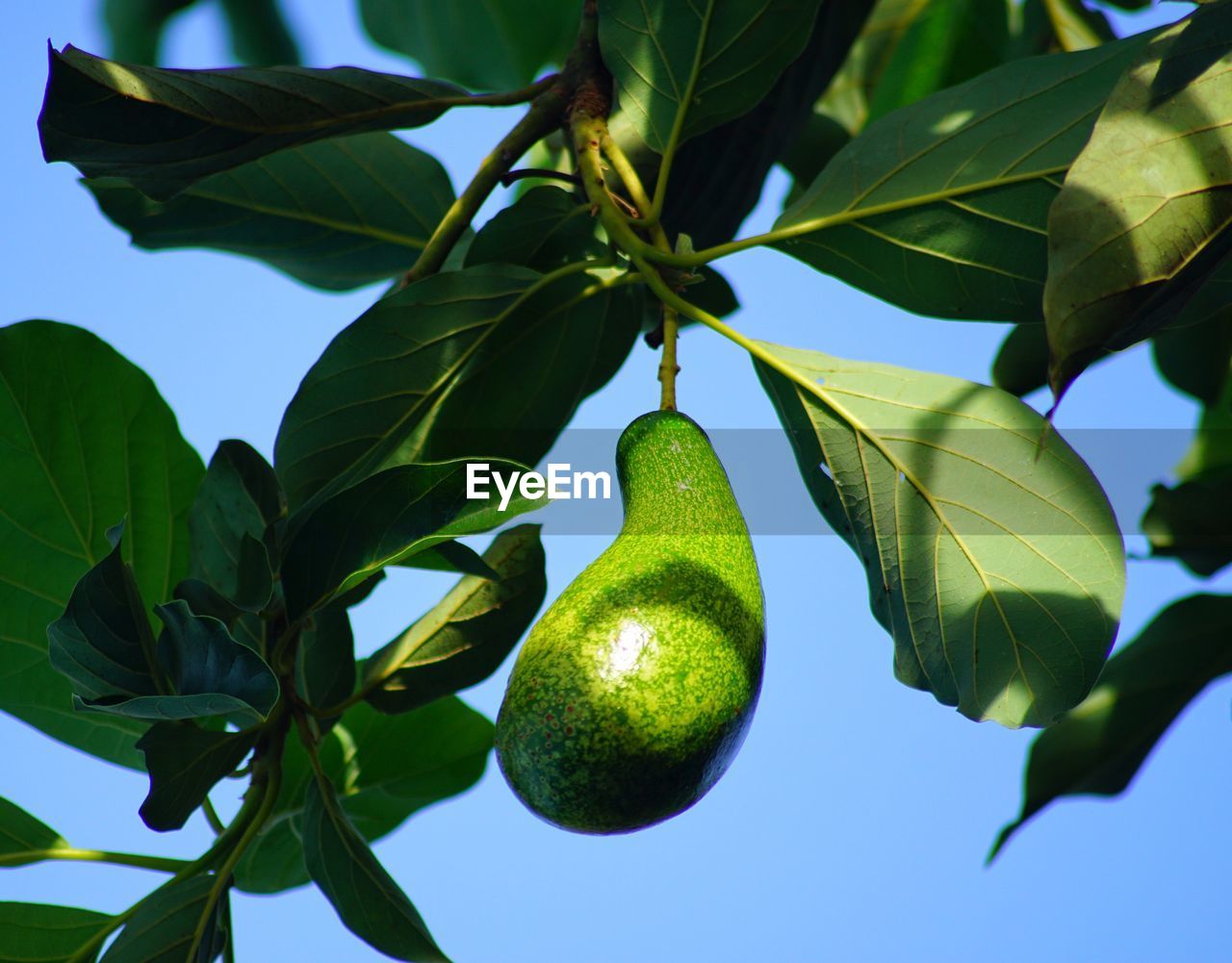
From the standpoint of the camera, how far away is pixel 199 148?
32.3 inches

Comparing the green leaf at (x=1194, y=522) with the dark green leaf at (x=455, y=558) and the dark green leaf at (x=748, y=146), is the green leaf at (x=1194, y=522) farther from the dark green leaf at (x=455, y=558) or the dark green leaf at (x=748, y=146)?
the dark green leaf at (x=455, y=558)

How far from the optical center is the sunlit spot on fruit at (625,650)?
0.66 m

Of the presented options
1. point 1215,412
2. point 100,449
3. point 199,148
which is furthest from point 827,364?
point 1215,412

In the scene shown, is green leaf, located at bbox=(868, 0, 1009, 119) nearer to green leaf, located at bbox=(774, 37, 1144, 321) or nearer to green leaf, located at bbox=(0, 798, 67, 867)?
green leaf, located at bbox=(774, 37, 1144, 321)

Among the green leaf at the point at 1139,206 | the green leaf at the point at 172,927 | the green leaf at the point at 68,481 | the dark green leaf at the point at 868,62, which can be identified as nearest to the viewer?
the green leaf at the point at 1139,206

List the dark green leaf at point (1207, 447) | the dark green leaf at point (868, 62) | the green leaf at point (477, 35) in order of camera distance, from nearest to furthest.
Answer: the green leaf at point (477, 35), the dark green leaf at point (868, 62), the dark green leaf at point (1207, 447)

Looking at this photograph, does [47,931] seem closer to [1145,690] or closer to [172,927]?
[172,927]

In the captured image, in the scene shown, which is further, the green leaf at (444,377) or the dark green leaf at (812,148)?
the dark green leaf at (812,148)

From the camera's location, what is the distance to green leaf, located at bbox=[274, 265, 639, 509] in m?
0.87

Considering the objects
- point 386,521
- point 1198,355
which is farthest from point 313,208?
point 1198,355

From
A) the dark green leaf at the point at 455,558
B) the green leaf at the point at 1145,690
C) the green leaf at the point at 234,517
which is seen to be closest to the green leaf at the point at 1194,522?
the green leaf at the point at 1145,690

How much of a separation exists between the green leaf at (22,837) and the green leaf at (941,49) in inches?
49.0

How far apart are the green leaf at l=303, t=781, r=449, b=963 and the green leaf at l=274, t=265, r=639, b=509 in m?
0.24

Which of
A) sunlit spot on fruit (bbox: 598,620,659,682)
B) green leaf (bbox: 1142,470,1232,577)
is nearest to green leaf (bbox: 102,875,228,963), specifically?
sunlit spot on fruit (bbox: 598,620,659,682)
